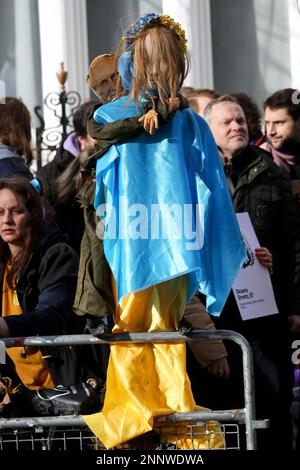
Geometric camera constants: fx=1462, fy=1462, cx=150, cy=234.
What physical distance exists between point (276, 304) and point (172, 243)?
64.9 inches

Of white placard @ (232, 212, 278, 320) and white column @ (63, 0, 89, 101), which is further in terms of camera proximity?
white column @ (63, 0, 89, 101)

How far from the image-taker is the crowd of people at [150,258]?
6.99m

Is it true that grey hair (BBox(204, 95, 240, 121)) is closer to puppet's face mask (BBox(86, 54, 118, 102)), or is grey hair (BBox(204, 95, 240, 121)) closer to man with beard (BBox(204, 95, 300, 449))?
man with beard (BBox(204, 95, 300, 449))

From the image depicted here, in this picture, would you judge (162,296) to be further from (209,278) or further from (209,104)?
(209,104)

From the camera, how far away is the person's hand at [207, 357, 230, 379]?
26.2 ft

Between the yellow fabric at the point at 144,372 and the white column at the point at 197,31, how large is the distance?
7.49 metres

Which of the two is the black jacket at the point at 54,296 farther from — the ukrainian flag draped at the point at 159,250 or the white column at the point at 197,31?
the white column at the point at 197,31

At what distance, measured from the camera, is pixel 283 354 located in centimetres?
854

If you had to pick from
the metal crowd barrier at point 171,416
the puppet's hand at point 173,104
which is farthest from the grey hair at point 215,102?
the metal crowd barrier at point 171,416

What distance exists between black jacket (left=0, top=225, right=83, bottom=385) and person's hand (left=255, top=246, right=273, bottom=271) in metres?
1.16

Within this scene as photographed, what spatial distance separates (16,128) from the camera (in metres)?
8.95

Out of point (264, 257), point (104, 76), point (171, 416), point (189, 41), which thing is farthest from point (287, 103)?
point (189, 41)

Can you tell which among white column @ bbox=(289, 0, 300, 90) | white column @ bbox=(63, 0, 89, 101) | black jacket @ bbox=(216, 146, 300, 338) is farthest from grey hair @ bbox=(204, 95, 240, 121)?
white column @ bbox=(63, 0, 89, 101)
